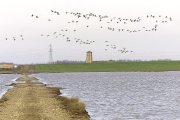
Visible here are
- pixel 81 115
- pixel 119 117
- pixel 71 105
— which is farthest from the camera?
pixel 71 105

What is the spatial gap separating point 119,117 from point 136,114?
2752 mm

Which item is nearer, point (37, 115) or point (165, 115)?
point (37, 115)

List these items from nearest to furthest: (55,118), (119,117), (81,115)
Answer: (55,118) → (81,115) → (119,117)

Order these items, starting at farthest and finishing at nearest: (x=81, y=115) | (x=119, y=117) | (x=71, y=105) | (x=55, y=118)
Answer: (x=71, y=105) → (x=119, y=117) → (x=81, y=115) → (x=55, y=118)

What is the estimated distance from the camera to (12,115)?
34.9 meters

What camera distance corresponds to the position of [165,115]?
40156 millimetres

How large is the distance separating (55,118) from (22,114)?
3.08m

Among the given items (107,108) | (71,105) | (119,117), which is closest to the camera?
(119,117)

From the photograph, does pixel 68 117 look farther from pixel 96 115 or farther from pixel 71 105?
pixel 71 105

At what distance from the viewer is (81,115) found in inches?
1398

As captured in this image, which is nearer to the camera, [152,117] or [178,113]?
[152,117]

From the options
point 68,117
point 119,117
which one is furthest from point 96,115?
point 68,117

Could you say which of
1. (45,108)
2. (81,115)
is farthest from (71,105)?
(81,115)

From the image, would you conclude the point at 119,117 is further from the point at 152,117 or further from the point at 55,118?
the point at 55,118
